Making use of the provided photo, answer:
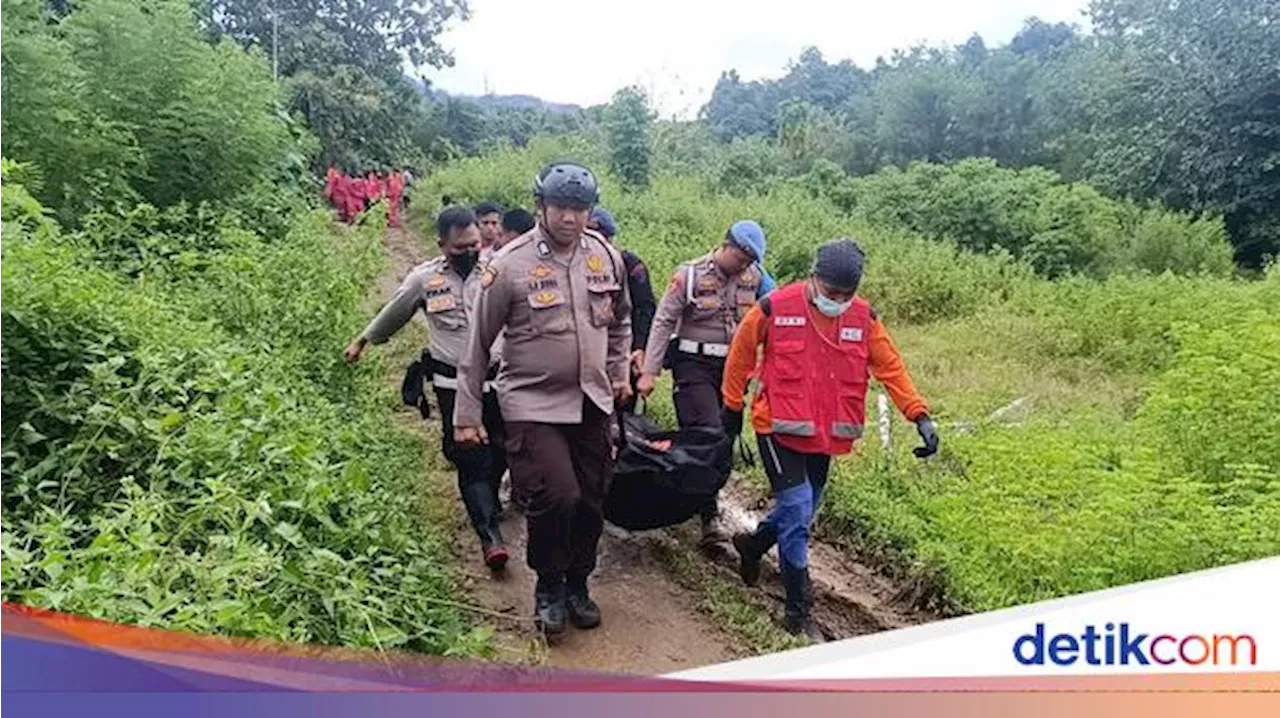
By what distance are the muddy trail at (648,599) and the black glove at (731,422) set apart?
2.59 ft

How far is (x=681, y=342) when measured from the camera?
5719 mm

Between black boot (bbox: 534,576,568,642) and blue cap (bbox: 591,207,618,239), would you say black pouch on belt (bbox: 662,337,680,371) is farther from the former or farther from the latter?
black boot (bbox: 534,576,568,642)

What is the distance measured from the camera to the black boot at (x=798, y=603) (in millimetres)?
4895

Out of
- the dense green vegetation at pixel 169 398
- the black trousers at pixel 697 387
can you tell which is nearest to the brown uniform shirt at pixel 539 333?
the dense green vegetation at pixel 169 398

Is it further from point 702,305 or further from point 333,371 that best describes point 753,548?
point 333,371

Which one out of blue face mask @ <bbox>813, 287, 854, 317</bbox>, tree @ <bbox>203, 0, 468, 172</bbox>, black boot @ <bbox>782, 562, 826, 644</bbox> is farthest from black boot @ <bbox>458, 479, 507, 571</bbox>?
tree @ <bbox>203, 0, 468, 172</bbox>

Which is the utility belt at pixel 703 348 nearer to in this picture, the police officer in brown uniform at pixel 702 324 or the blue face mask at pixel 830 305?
the police officer in brown uniform at pixel 702 324

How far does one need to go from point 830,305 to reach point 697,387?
1.16 metres

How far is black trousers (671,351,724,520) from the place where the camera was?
5.59 m

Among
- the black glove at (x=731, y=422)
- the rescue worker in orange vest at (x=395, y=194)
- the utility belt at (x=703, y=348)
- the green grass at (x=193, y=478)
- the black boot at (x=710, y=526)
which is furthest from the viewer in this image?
the rescue worker in orange vest at (x=395, y=194)

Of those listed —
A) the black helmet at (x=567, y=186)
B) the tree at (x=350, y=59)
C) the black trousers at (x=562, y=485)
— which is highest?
the tree at (x=350, y=59)

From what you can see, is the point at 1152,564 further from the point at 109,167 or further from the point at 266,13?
the point at 266,13

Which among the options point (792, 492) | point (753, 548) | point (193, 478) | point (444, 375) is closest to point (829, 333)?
point (792, 492)

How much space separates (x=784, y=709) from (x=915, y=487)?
442cm
